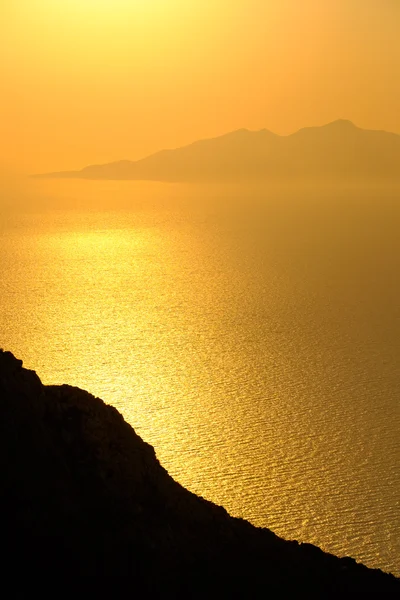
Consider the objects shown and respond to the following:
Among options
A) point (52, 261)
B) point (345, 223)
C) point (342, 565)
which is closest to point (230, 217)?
point (345, 223)

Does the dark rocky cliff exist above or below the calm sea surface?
below

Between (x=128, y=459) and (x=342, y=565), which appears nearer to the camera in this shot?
(x=128, y=459)

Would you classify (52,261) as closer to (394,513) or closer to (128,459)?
(394,513)

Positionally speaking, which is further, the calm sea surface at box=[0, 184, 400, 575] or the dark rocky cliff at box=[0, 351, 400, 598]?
the calm sea surface at box=[0, 184, 400, 575]

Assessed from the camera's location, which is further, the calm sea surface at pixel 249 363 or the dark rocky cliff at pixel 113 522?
the calm sea surface at pixel 249 363

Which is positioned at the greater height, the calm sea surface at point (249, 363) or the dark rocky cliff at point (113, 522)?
the calm sea surface at point (249, 363)
